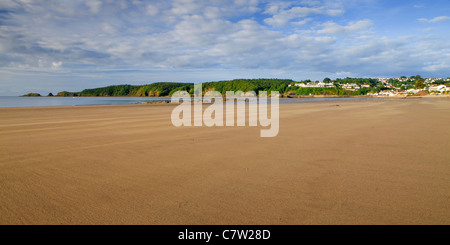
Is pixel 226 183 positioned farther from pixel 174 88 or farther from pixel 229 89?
pixel 174 88

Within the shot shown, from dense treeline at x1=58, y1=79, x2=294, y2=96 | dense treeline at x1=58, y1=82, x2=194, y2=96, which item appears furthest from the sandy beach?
dense treeline at x1=58, y1=82, x2=194, y2=96

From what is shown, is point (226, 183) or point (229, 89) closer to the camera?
point (226, 183)

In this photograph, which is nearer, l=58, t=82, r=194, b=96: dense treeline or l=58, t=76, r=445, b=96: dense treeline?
l=58, t=76, r=445, b=96: dense treeline

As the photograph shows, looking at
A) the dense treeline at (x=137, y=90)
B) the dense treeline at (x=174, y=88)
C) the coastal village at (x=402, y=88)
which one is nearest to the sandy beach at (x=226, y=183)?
the coastal village at (x=402, y=88)

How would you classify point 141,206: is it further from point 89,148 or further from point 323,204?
point 89,148

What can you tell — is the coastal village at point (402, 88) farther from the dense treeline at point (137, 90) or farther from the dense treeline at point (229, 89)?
the dense treeline at point (137, 90)

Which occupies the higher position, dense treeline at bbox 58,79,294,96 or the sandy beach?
dense treeline at bbox 58,79,294,96

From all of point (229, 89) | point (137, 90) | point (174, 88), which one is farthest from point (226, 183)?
point (137, 90)

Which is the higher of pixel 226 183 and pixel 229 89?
pixel 229 89

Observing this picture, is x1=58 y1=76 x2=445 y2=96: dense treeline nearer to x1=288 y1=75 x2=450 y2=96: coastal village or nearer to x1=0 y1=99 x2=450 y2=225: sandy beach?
x1=288 y1=75 x2=450 y2=96: coastal village
